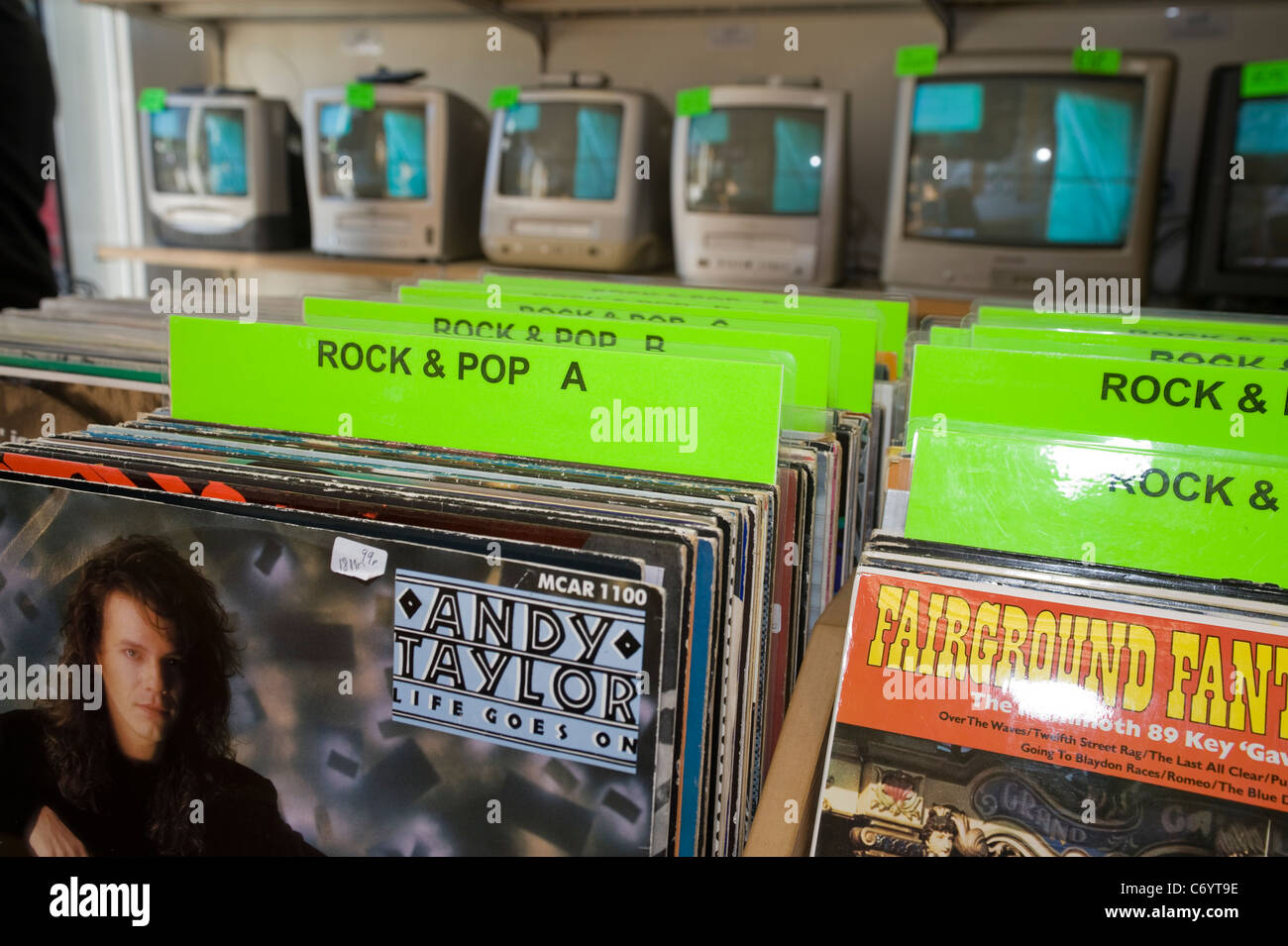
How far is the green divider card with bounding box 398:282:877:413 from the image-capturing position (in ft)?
2.60

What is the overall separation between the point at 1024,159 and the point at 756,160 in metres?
0.57

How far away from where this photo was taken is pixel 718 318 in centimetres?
82

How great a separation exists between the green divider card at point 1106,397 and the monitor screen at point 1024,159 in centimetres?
148

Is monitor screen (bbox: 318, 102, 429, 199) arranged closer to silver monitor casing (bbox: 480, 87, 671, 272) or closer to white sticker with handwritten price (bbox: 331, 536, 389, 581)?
silver monitor casing (bbox: 480, 87, 671, 272)

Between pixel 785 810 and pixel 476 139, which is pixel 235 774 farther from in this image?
pixel 476 139

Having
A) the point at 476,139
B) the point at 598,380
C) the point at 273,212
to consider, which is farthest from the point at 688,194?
the point at 598,380

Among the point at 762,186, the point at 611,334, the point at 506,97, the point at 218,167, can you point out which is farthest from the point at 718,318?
the point at 218,167

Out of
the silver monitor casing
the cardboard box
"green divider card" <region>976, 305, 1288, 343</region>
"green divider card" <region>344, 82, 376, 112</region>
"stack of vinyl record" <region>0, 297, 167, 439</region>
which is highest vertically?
A: "green divider card" <region>344, 82, 376, 112</region>

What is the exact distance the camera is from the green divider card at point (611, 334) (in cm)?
71

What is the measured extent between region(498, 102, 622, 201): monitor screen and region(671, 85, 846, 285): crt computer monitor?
0.54 feet

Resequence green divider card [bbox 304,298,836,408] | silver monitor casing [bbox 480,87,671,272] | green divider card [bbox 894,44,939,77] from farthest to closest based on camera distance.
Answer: silver monitor casing [bbox 480,87,671,272], green divider card [bbox 894,44,939,77], green divider card [bbox 304,298,836,408]

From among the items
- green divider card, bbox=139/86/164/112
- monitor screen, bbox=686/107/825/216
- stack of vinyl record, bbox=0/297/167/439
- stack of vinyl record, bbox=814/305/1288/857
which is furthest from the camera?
green divider card, bbox=139/86/164/112

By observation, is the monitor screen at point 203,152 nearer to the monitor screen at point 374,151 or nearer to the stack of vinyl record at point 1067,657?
the monitor screen at point 374,151

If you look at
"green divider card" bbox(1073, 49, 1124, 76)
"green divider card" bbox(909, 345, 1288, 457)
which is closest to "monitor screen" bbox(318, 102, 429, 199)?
"green divider card" bbox(1073, 49, 1124, 76)
